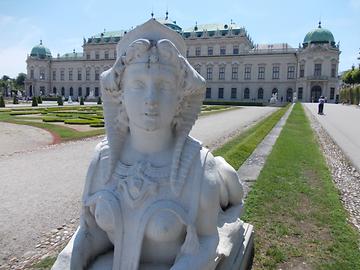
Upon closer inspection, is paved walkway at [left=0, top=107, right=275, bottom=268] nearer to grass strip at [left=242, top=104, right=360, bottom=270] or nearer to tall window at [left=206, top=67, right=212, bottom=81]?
grass strip at [left=242, top=104, right=360, bottom=270]

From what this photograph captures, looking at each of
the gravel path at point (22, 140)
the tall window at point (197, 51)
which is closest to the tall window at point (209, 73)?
the tall window at point (197, 51)

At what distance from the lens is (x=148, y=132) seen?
188cm

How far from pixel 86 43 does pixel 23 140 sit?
230 feet

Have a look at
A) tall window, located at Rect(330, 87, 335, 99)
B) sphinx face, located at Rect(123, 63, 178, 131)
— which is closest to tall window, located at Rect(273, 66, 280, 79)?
tall window, located at Rect(330, 87, 335, 99)

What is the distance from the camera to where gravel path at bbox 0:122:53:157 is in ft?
30.9

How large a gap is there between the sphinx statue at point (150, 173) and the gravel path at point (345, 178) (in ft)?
9.85

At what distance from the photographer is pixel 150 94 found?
177 centimetres

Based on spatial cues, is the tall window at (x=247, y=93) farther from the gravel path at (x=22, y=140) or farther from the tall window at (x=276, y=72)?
the gravel path at (x=22, y=140)

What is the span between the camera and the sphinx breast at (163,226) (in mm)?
1778

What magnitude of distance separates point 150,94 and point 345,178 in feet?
19.2

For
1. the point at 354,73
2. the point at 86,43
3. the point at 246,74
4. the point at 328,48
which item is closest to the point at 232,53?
the point at 246,74

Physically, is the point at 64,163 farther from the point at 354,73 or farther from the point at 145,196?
the point at 354,73

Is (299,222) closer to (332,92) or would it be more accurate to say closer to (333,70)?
(332,92)

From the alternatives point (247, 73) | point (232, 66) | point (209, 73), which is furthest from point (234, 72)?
point (209, 73)
